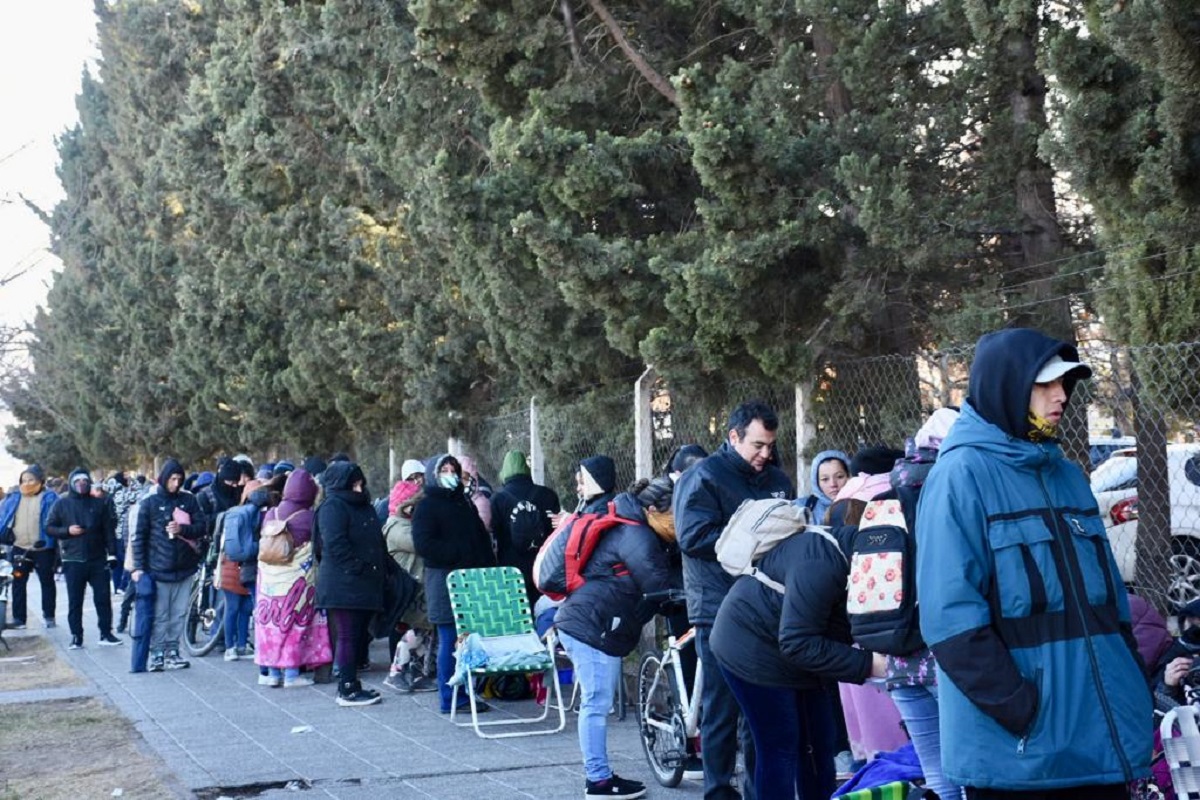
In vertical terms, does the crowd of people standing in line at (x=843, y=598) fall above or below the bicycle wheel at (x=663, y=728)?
above

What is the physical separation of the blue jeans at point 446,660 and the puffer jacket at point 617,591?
135 inches

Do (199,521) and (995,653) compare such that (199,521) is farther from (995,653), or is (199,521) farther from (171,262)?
(171,262)

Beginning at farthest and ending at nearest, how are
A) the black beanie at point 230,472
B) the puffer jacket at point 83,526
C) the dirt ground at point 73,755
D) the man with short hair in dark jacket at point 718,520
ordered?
the black beanie at point 230,472, the puffer jacket at point 83,526, the dirt ground at point 73,755, the man with short hair in dark jacket at point 718,520

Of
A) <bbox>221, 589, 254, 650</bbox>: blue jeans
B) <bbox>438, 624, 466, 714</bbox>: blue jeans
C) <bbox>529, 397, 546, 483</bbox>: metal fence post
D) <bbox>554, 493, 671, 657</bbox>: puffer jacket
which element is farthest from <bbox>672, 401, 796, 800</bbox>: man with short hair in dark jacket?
<bbox>221, 589, 254, 650</bbox>: blue jeans

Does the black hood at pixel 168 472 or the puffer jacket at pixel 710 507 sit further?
the black hood at pixel 168 472

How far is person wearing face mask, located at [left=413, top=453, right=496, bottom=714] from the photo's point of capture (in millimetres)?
11820

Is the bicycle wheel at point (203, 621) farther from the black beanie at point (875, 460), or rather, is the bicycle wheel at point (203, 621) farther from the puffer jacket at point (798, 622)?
the puffer jacket at point (798, 622)

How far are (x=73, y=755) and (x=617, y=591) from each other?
4176 millimetres

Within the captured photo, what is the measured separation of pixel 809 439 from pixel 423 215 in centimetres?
509

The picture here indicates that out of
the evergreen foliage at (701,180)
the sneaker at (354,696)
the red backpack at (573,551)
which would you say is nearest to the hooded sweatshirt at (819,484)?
the red backpack at (573,551)

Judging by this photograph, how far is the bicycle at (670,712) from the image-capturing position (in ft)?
27.7

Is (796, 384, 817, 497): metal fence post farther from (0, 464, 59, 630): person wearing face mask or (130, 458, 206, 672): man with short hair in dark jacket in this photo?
(0, 464, 59, 630): person wearing face mask

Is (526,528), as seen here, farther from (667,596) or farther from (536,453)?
(667,596)

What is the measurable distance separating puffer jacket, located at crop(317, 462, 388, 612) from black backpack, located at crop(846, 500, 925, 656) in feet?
24.7
